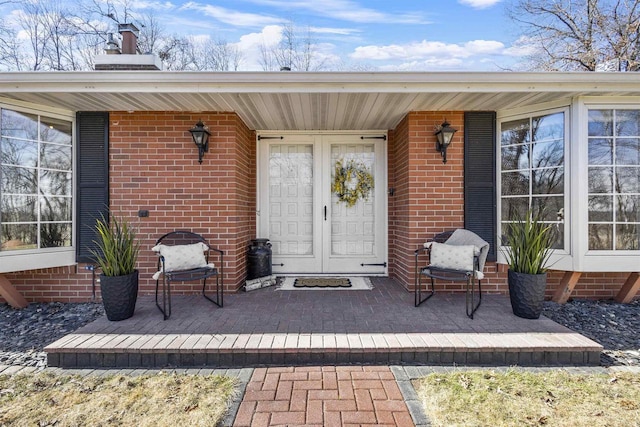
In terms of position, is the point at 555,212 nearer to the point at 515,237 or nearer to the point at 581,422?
the point at 515,237

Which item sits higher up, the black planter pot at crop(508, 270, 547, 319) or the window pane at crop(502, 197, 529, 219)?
the window pane at crop(502, 197, 529, 219)

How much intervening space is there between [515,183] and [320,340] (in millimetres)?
3032

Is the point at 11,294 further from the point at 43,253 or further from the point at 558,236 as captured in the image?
the point at 558,236

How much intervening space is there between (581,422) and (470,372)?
25.5 inches

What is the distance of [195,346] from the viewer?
247cm

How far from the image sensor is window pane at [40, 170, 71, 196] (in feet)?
12.1

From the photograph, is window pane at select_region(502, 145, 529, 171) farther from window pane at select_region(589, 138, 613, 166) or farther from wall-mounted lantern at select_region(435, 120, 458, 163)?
wall-mounted lantern at select_region(435, 120, 458, 163)

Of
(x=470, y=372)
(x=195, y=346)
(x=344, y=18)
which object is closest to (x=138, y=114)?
(x=195, y=346)

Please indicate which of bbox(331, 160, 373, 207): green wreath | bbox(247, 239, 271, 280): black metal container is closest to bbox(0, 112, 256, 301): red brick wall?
bbox(247, 239, 271, 280): black metal container

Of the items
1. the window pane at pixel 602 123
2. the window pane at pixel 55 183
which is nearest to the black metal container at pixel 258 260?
the window pane at pixel 55 183

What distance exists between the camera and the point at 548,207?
11.9ft

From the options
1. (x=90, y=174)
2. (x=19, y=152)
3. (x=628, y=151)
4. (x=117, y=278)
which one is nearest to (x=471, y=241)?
(x=628, y=151)

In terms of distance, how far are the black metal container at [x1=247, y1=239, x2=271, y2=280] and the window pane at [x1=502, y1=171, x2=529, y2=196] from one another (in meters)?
3.18

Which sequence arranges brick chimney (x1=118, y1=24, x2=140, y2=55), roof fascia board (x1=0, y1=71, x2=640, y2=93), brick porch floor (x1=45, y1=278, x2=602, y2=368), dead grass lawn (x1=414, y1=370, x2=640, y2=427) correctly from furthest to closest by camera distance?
brick chimney (x1=118, y1=24, x2=140, y2=55)
roof fascia board (x1=0, y1=71, x2=640, y2=93)
brick porch floor (x1=45, y1=278, x2=602, y2=368)
dead grass lawn (x1=414, y1=370, x2=640, y2=427)
